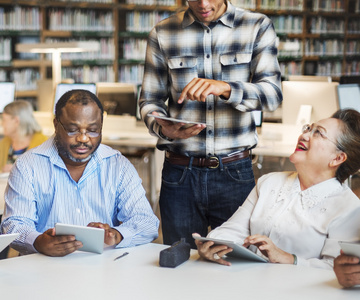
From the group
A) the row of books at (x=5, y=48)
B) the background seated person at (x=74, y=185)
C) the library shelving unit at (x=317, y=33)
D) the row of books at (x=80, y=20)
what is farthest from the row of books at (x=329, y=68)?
the background seated person at (x=74, y=185)

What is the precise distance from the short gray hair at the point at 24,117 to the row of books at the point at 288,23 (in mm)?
6337

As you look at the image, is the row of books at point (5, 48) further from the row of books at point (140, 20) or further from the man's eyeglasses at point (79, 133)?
Result: the man's eyeglasses at point (79, 133)

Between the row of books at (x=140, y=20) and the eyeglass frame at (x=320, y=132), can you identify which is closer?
the eyeglass frame at (x=320, y=132)

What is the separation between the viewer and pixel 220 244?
201cm

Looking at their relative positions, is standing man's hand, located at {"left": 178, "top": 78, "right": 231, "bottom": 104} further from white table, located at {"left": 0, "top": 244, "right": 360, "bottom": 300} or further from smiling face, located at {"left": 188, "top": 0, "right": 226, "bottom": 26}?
white table, located at {"left": 0, "top": 244, "right": 360, "bottom": 300}

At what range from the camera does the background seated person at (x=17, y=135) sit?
4.65 metres

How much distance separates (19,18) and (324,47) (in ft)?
17.9

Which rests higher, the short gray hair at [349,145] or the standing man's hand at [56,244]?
the short gray hair at [349,145]

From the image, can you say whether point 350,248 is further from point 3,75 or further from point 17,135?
point 3,75

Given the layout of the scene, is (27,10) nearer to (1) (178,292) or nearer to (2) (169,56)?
(2) (169,56)

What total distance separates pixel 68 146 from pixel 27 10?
635cm

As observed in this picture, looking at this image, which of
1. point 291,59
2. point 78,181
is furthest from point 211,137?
point 291,59

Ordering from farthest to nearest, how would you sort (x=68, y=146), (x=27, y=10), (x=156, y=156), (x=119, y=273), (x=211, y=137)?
(x=27, y=10)
(x=156, y=156)
(x=211, y=137)
(x=68, y=146)
(x=119, y=273)

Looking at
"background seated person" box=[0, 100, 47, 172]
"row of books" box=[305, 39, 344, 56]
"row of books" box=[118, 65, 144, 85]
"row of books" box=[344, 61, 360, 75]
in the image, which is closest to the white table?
"background seated person" box=[0, 100, 47, 172]
